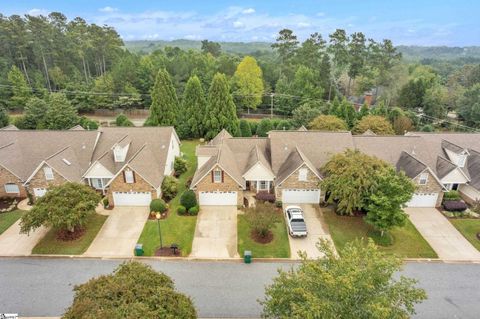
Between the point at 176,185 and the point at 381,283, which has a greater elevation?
the point at 381,283

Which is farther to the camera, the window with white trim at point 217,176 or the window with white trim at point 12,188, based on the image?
the window with white trim at point 12,188

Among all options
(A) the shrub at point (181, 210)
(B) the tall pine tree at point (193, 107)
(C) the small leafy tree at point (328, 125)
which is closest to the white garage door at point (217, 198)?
(A) the shrub at point (181, 210)

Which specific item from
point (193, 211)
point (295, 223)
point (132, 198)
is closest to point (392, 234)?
point (295, 223)

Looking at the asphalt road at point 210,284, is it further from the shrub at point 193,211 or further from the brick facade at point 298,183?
the brick facade at point 298,183

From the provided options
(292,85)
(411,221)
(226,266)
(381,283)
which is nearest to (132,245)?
(226,266)

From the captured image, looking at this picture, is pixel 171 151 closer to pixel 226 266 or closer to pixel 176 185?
pixel 176 185

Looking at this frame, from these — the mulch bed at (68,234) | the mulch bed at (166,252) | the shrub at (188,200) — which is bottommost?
the mulch bed at (166,252)
